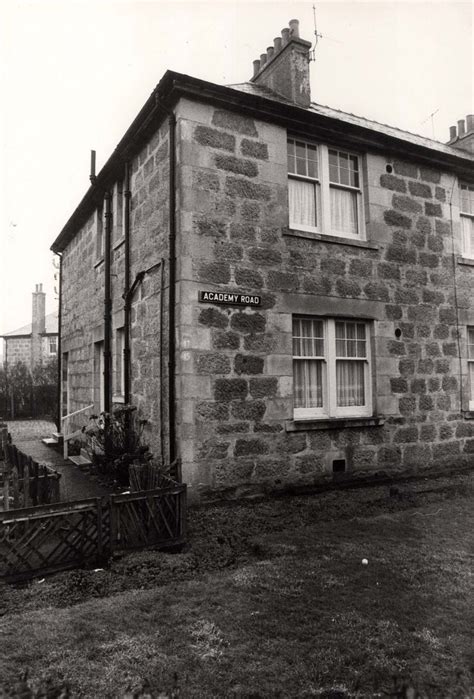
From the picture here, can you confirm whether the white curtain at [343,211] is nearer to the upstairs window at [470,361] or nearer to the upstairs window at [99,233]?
the upstairs window at [470,361]

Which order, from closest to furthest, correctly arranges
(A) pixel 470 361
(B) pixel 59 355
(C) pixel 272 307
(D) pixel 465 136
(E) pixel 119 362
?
1. (C) pixel 272 307
2. (E) pixel 119 362
3. (A) pixel 470 361
4. (D) pixel 465 136
5. (B) pixel 59 355

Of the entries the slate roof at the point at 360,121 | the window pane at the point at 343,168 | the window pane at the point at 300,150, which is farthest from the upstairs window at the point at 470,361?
the window pane at the point at 300,150

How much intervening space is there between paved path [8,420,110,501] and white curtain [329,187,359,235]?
21.0ft

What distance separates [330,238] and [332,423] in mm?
3280

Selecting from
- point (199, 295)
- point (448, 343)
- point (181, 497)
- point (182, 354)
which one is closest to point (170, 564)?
point (181, 497)

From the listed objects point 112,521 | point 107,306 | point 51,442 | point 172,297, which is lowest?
point 51,442

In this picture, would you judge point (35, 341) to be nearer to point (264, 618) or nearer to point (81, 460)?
point (81, 460)

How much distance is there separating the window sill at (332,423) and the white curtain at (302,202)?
352 cm

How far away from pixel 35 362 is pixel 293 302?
3685 centimetres

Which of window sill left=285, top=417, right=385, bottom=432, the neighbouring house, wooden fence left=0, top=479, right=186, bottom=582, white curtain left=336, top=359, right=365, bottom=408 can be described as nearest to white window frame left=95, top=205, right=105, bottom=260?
the neighbouring house

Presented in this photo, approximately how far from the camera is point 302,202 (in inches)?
365

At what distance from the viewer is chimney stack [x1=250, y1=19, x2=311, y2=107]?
31.9ft

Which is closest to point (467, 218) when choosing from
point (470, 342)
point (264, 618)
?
point (470, 342)

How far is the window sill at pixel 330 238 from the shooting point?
8.80m
